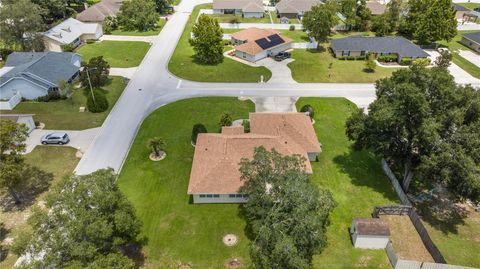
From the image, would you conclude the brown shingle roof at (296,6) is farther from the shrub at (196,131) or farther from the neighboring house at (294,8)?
the shrub at (196,131)

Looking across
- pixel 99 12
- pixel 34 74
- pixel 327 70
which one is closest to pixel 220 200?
pixel 34 74

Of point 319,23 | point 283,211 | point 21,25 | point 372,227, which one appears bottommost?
point 372,227

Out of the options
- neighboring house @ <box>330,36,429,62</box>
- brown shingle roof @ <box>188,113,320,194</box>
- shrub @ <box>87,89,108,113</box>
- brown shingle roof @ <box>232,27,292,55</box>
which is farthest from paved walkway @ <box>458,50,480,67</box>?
shrub @ <box>87,89,108,113</box>

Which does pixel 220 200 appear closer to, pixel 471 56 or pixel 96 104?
pixel 96 104

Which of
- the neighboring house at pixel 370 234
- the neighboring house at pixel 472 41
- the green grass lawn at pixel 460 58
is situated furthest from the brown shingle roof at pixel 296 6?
the neighboring house at pixel 370 234

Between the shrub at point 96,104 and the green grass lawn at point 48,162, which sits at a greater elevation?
the shrub at point 96,104

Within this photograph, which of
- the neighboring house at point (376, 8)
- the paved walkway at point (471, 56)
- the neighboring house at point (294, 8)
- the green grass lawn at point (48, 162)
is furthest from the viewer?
the neighboring house at point (294, 8)

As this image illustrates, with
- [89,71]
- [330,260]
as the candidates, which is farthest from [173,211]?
[89,71]
